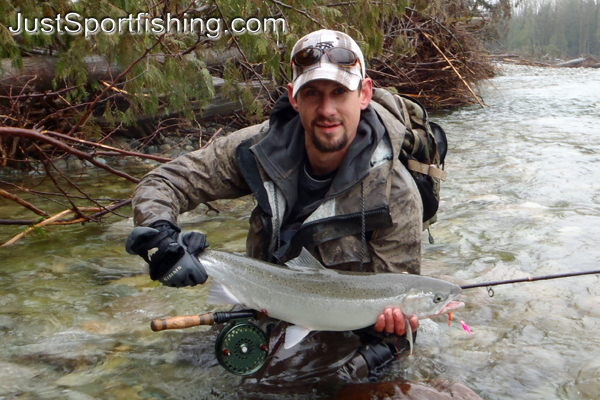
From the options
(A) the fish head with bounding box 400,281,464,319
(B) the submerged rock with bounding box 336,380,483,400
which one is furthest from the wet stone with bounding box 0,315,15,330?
(A) the fish head with bounding box 400,281,464,319

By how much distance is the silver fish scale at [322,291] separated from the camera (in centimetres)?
283

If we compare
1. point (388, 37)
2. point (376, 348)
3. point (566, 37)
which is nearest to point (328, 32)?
point (376, 348)

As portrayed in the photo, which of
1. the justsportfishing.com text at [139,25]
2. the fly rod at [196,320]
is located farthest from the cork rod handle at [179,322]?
the justsportfishing.com text at [139,25]

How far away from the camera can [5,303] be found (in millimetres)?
4113

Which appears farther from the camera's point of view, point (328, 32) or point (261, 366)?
point (328, 32)

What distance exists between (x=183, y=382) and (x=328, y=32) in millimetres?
2128

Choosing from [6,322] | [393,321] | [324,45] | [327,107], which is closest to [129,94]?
[6,322]

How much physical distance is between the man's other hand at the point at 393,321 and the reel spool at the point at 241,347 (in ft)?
2.15

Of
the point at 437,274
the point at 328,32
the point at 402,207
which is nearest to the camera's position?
the point at 402,207

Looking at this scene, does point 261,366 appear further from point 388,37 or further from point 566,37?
point 566,37

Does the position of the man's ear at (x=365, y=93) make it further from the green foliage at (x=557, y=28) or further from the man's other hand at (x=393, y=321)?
the green foliage at (x=557, y=28)

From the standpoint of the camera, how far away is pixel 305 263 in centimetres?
301

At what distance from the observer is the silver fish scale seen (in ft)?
9.30

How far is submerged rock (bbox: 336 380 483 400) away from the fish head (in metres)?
0.47
